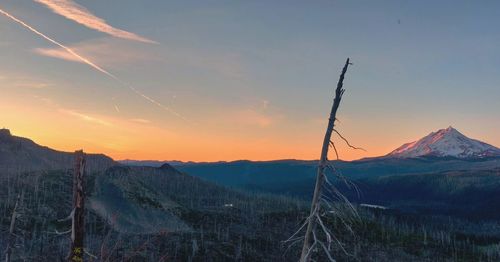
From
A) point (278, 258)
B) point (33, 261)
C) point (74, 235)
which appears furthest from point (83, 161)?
point (278, 258)

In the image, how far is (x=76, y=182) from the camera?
728 inches

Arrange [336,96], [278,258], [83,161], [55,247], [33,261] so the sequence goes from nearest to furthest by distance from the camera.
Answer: [336,96] → [83,161] → [33,261] → [55,247] → [278,258]

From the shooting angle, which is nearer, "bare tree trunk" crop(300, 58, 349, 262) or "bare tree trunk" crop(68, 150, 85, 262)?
"bare tree trunk" crop(300, 58, 349, 262)

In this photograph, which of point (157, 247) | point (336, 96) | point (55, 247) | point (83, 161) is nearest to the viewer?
point (336, 96)

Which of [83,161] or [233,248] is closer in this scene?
[83,161]

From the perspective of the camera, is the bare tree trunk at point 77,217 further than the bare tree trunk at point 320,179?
Yes

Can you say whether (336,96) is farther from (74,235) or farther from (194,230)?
(194,230)

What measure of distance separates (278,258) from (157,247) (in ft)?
138

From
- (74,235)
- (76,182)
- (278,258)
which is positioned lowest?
(278,258)

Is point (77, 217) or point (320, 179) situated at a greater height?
point (320, 179)

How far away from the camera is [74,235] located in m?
19.1

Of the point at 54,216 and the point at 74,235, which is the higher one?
the point at 74,235

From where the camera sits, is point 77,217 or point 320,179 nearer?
point 320,179

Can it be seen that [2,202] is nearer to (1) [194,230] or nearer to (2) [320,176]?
(1) [194,230]
